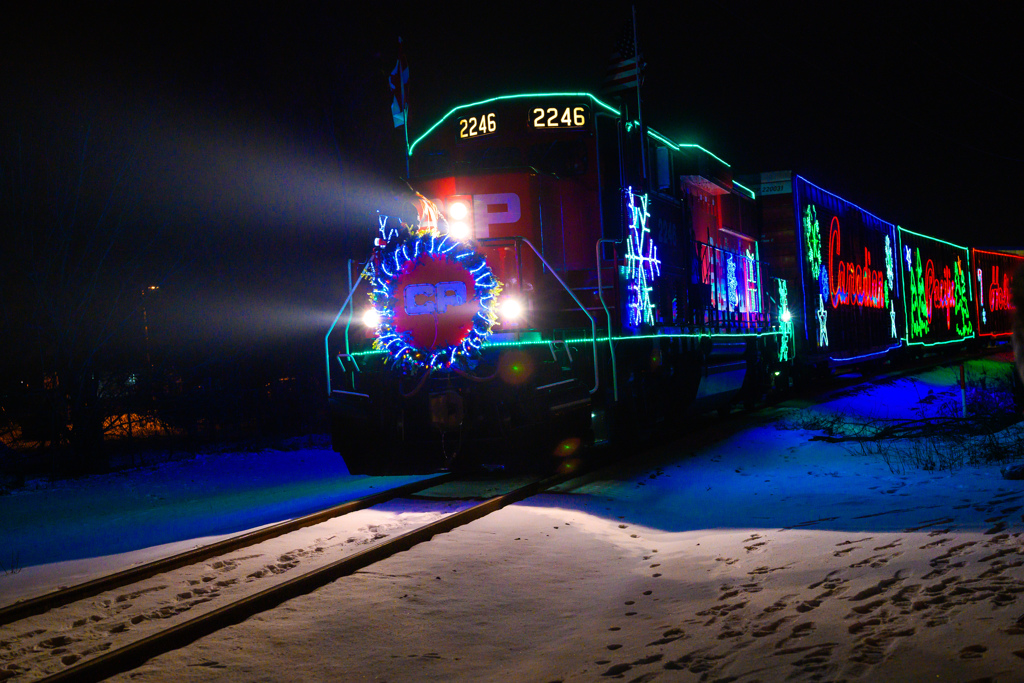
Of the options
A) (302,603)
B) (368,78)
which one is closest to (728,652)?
(302,603)

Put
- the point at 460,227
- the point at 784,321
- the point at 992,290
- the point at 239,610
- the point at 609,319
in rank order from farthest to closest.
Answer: the point at 992,290, the point at 784,321, the point at 460,227, the point at 609,319, the point at 239,610

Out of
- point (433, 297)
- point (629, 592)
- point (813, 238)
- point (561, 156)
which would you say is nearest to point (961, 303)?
point (813, 238)

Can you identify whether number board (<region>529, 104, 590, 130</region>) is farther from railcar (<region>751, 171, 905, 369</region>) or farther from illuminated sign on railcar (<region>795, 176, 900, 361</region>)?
illuminated sign on railcar (<region>795, 176, 900, 361</region>)

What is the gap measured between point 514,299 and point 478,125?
6.43ft

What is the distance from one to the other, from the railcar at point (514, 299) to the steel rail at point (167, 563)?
3.41ft

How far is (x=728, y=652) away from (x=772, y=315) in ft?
39.6

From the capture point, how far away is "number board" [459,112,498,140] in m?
8.69

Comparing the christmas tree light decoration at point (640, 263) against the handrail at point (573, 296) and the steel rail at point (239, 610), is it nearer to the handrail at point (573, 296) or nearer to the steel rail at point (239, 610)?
the handrail at point (573, 296)

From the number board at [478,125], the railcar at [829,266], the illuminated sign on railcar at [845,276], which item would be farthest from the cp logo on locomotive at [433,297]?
the illuminated sign on railcar at [845,276]

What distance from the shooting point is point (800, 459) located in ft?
29.4

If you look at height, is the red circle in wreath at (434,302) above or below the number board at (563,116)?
below

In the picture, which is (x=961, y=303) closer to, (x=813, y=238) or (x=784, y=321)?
(x=813, y=238)

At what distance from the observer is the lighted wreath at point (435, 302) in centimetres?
786

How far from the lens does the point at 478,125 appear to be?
879 cm
